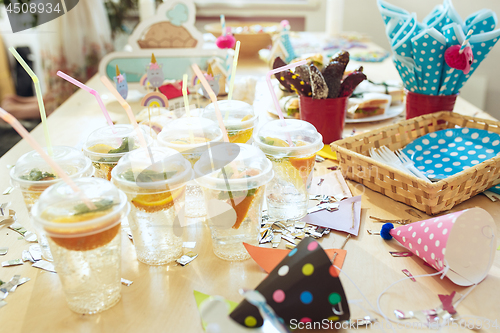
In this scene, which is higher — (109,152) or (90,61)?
(109,152)

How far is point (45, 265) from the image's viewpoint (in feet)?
2.23

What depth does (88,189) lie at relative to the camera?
545 mm

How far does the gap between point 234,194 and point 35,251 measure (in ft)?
1.30

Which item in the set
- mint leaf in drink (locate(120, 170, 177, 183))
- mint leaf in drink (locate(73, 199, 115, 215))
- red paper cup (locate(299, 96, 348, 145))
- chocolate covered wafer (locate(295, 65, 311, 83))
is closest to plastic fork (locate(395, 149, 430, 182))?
red paper cup (locate(299, 96, 348, 145))

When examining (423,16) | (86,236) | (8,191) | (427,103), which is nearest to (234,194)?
(86,236)

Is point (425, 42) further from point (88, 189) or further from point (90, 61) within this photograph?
point (90, 61)

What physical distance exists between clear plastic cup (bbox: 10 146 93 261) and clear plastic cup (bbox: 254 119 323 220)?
0.33 metres

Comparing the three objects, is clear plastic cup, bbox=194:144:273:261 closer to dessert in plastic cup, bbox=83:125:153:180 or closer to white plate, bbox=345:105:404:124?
dessert in plastic cup, bbox=83:125:153:180

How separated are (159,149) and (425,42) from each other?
789 millimetres

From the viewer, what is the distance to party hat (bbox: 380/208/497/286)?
24.0 inches

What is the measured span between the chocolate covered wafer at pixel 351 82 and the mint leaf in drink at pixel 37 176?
2.44 feet

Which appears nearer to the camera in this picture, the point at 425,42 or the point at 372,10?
the point at 425,42

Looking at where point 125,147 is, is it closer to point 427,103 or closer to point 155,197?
point 155,197

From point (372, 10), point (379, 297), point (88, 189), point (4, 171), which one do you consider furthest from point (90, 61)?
point (379, 297)
